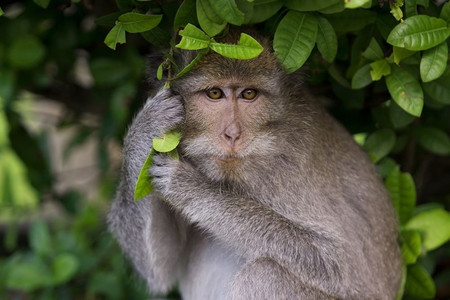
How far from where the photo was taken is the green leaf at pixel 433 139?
546cm

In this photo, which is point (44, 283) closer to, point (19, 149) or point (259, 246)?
point (19, 149)

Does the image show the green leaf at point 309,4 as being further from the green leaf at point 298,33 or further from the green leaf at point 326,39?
the green leaf at point 326,39

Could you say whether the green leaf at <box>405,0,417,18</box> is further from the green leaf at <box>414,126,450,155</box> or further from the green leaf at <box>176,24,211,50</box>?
the green leaf at <box>414,126,450,155</box>

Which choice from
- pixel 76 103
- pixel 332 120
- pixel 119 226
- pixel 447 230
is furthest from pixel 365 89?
pixel 76 103

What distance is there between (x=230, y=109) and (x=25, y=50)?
2.28 m

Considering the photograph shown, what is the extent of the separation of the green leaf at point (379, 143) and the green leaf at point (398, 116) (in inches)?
16.0

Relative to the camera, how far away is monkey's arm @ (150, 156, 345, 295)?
4.61m

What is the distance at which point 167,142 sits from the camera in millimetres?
4434

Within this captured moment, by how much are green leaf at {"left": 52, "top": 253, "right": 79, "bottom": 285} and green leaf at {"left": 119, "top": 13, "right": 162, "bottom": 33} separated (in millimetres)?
2872

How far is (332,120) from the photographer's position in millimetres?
5359

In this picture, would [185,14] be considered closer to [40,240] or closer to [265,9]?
[265,9]

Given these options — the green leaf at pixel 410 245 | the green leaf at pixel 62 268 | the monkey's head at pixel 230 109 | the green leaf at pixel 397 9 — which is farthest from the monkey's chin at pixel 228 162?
the green leaf at pixel 62 268

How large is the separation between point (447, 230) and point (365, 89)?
1.23 meters

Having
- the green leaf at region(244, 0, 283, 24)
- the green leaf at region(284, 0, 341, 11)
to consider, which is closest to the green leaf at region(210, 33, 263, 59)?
the green leaf at region(244, 0, 283, 24)
